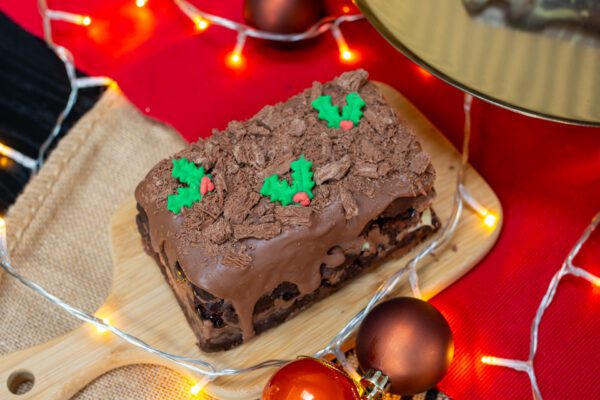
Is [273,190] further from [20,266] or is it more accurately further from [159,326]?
[20,266]

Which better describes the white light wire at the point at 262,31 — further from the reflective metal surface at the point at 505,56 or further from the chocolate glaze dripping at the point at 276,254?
the reflective metal surface at the point at 505,56

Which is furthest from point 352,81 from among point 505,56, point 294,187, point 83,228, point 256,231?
point 505,56

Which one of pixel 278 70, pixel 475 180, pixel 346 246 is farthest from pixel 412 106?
pixel 346 246

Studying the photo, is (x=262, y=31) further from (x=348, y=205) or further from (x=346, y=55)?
(x=348, y=205)

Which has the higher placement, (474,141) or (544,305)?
(474,141)

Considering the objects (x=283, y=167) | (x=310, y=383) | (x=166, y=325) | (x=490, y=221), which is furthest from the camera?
(x=490, y=221)

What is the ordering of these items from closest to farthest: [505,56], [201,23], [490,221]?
[505,56]
[490,221]
[201,23]

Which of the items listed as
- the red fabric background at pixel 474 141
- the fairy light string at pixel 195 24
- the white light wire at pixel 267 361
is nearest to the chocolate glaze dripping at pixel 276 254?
the white light wire at pixel 267 361
